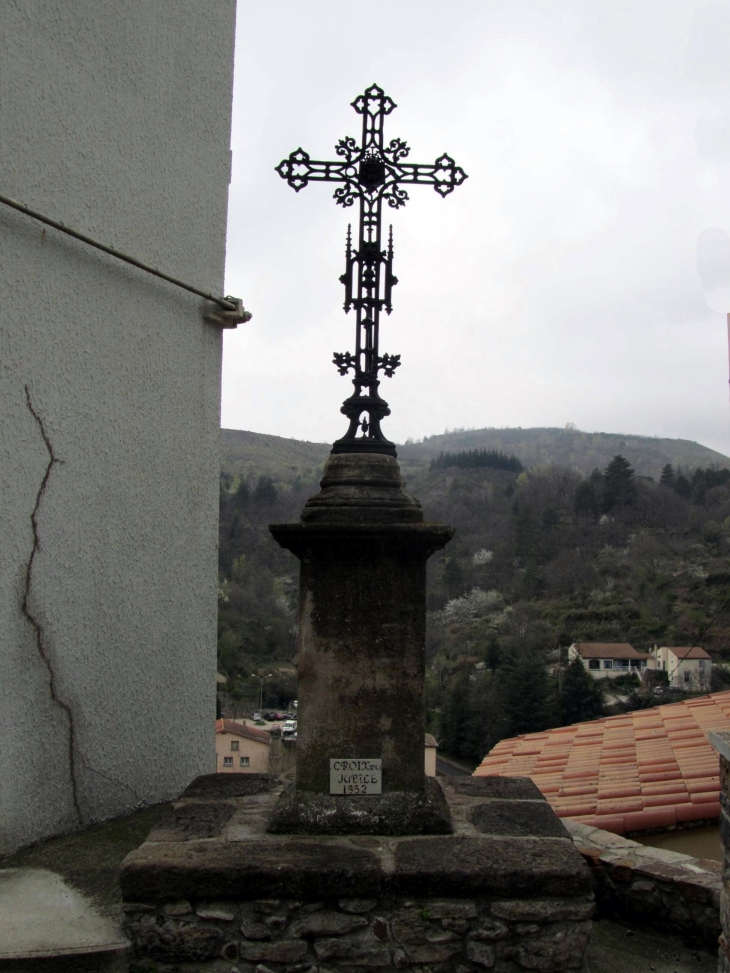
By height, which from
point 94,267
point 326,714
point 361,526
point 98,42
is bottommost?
point 326,714

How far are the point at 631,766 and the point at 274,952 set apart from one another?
379 centimetres

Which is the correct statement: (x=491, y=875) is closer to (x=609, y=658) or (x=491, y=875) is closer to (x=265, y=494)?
(x=265, y=494)

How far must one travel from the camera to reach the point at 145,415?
4.39 metres

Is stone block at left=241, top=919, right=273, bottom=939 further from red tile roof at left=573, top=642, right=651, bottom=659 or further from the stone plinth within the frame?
red tile roof at left=573, top=642, right=651, bottom=659

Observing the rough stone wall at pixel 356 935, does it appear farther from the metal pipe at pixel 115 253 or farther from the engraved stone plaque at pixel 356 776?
the metal pipe at pixel 115 253

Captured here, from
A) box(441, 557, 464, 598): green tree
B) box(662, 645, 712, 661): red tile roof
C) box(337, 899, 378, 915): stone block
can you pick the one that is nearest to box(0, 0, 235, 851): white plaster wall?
box(337, 899, 378, 915): stone block

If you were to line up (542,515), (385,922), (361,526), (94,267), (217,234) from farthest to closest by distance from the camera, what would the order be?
1. (542,515)
2. (217,234)
3. (94,267)
4. (361,526)
5. (385,922)

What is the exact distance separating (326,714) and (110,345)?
213cm

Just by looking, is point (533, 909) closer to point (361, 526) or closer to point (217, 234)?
point (361, 526)

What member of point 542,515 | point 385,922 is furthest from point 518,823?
point 542,515

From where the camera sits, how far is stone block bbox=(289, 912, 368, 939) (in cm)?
278

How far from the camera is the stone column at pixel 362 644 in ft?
10.7

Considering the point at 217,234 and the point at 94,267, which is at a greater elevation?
the point at 217,234

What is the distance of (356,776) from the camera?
324 cm
